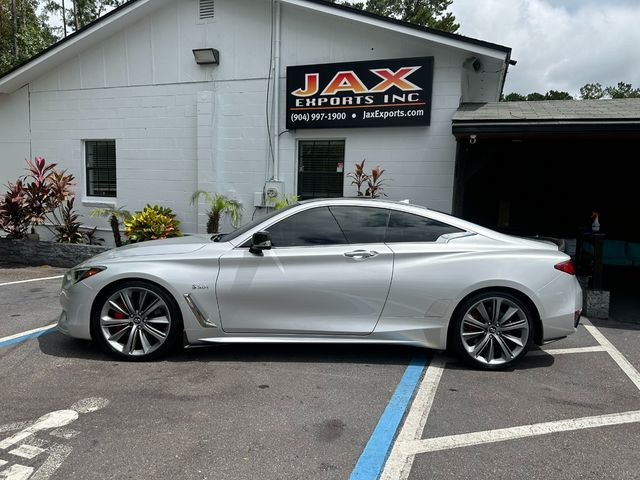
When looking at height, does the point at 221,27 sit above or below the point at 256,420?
above

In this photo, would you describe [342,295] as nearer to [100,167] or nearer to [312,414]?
[312,414]

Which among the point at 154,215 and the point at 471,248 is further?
the point at 154,215

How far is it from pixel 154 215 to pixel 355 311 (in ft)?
20.4

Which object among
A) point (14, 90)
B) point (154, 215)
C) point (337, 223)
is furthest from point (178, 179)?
point (337, 223)

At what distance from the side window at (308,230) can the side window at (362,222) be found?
6cm

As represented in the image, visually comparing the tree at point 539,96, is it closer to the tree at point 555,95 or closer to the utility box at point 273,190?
the tree at point 555,95

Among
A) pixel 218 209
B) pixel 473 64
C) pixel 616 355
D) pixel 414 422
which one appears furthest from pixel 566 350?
pixel 218 209

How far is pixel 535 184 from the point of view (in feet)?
33.2

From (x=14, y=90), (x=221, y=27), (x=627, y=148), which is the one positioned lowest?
(x=627, y=148)

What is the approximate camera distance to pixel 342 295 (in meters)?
4.11

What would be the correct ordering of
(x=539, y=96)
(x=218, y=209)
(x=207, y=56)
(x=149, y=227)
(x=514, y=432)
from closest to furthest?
(x=514, y=432)
(x=218, y=209)
(x=149, y=227)
(x=207, y=56)
(x=539, y=96)

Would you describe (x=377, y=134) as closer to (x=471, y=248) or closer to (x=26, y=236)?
(x=471, y=248)

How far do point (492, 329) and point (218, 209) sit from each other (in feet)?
19.4

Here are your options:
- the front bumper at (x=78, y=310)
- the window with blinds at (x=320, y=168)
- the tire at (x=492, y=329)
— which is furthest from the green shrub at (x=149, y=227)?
the tire at (x=492, y=329)
